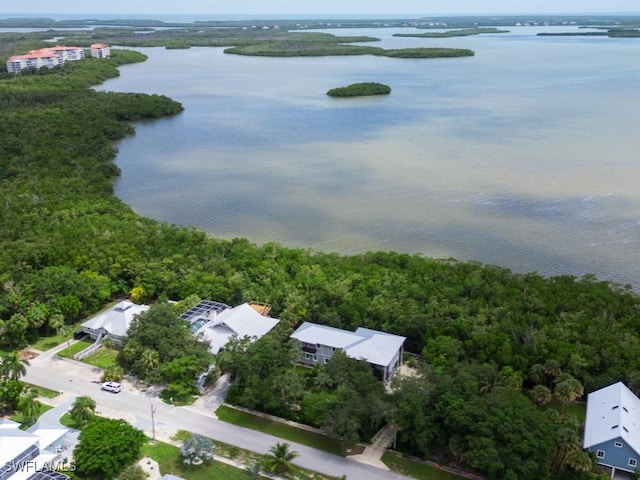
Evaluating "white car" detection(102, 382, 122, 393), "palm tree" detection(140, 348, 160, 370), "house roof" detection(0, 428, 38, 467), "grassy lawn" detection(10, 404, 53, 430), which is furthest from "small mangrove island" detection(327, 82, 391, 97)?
"house roof" detection(0, 428, 38, 467)

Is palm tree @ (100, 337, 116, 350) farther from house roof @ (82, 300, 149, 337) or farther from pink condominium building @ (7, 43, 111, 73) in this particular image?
pink condominium building @ (7, 43, 111, 73)

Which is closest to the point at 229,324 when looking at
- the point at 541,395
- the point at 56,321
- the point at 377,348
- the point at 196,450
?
the point at 377,348

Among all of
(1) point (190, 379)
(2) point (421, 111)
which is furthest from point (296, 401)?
(2) point (421, 111)

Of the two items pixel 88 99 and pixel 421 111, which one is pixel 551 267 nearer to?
pixel 421 111

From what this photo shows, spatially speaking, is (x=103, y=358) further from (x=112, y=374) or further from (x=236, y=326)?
(x=236, y=326)

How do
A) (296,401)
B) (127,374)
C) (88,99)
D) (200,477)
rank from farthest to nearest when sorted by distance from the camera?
(88,99) → (127,374) → (296,401) → (200,477)

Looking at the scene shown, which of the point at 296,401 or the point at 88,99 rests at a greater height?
the point at 88,99
